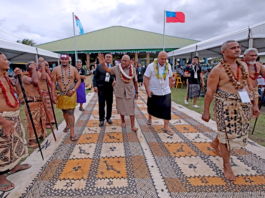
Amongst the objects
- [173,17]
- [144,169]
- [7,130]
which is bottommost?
[144,169]

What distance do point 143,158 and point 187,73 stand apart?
4613mm

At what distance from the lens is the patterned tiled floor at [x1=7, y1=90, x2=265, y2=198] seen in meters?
1.92

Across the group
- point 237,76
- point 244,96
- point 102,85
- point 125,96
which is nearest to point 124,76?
point 125,96

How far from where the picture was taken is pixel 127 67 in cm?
372

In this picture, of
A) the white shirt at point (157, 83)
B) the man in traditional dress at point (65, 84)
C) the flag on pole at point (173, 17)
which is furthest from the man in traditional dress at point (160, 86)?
the flag on pole at point (173, 17)

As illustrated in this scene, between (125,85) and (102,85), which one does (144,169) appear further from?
(102,85)

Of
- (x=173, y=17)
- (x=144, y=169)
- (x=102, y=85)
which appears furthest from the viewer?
(x=173, y=17)

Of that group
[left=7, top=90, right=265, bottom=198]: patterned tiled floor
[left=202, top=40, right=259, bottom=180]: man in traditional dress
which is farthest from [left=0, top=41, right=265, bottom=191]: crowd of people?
[left=7, top=90, right=265, bottom=198]: patterned tiled floor

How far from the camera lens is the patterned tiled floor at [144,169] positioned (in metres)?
1.92

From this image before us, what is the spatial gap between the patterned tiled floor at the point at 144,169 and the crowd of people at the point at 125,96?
232 millimetres

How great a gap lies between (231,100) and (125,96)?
85.0 inches

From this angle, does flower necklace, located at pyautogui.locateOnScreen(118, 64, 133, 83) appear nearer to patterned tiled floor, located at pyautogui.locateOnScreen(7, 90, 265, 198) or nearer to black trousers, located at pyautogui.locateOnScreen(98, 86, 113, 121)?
black trousers, located at pyautogui.locateOnScreen(98, 86, 113, 121)

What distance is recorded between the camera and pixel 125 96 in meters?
3.70

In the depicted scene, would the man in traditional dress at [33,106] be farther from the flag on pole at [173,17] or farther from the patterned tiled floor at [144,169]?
the flag on pole at [173,17]
